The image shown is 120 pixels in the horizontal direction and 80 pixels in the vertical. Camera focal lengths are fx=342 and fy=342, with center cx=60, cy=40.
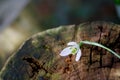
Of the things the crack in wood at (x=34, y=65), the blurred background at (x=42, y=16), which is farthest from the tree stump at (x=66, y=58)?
the blurred background at (x=42, y=16)

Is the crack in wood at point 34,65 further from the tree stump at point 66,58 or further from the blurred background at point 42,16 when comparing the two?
the blurred background at point 42,16

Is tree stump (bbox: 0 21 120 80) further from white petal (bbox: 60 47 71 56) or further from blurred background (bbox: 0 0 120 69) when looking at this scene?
blurred background (bbox: 0 0 120 69)

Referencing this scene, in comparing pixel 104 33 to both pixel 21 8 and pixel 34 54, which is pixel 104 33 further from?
pixel 21 8

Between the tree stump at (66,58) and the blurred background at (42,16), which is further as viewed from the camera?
the blurred background at (42,16)

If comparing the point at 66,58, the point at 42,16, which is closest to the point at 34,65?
the point at 66,58

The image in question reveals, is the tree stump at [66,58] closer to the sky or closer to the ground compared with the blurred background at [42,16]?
closer to the ground
